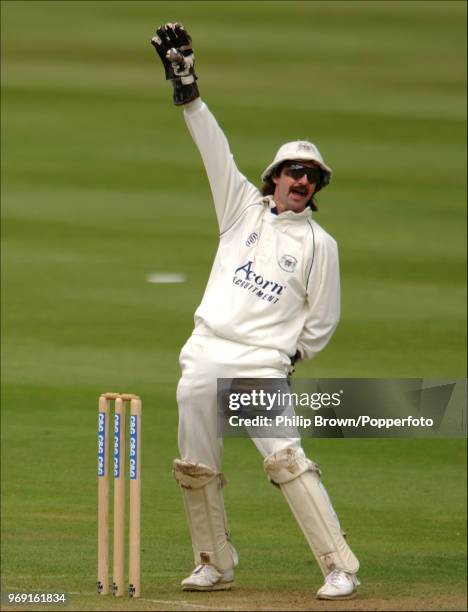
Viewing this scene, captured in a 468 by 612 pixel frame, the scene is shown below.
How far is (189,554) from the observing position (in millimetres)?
9523

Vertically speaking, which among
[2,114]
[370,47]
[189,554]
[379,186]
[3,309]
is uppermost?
[370,47]

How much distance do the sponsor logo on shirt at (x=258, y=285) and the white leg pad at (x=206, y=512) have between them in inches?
31.4

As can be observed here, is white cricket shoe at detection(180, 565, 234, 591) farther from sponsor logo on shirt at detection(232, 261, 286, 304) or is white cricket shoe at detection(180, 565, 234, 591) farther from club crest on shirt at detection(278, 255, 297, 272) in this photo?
club crest on shirt at detection(278, 255, 297, 272)

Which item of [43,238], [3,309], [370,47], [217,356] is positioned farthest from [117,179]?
[217,356]

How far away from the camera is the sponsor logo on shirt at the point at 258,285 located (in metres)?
7.40

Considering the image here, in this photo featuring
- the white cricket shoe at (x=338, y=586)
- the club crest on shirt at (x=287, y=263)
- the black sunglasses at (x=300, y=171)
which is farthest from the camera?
the black sunglasses at (x=300, y=171)

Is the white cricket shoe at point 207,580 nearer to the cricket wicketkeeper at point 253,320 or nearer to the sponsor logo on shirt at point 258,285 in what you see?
the cricket wicketkeeper at point 253,320

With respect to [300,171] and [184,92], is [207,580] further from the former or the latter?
[184,92]

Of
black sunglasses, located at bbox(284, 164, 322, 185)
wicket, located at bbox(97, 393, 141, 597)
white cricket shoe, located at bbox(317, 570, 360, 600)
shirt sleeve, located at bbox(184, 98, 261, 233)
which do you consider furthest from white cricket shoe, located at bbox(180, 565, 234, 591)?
black sunglasses, located at bbox(284, 164, 322, 185)

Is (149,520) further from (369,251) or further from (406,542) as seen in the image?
(369,251)

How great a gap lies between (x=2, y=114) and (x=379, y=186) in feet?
16.2

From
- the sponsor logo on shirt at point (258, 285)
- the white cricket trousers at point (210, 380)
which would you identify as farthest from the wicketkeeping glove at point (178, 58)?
the white cricket trousers at point (210, 380)

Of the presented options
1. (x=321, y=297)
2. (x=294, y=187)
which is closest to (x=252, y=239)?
(x=294, y=187)

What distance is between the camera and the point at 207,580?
761 cm
